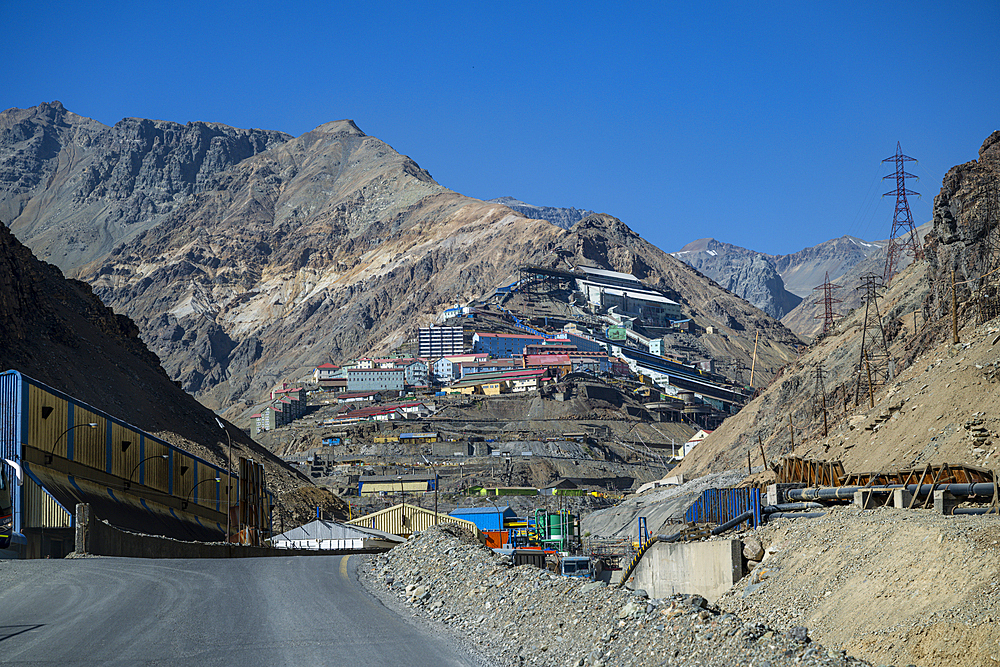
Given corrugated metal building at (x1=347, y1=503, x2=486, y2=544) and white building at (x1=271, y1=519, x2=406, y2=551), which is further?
corrugated metal building at (x1=347, y1=503, x2=486, y2=544)

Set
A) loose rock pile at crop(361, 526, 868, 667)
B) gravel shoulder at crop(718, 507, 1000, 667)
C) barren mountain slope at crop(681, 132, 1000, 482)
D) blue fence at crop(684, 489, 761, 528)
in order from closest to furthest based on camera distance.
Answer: loose rock pile at crop(361, 526, 868, 667), gravel shoulder at crop(718, 507, 1000, 667), barren mountain slope at crop(681, 132, 1000, 482), blue fence at crop(684, 489, 761, 528)

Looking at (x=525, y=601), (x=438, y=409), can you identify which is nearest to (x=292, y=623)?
(x=525, y=601)

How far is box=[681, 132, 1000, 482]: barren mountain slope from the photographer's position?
41969mm

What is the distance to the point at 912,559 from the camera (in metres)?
28.0

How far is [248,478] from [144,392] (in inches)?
1458

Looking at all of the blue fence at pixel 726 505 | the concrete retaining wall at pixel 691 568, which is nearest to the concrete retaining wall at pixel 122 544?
the concrete retaining wall at pixel 691 568

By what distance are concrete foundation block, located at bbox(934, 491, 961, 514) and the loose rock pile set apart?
1806cm

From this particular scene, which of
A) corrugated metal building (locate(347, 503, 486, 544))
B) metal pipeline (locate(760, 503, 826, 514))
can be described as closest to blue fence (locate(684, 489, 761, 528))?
metal pipeline (locate(760, 503, 826, 514))

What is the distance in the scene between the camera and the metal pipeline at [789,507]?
39219mm

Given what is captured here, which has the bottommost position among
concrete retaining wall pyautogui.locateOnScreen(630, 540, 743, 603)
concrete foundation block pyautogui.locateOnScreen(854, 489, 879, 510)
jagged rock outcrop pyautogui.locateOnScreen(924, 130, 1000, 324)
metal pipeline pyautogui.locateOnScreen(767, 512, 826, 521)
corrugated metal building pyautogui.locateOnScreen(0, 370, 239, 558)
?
concrete retaining wall pyautogui.locateOnScreen(630, 540, 743, 603)

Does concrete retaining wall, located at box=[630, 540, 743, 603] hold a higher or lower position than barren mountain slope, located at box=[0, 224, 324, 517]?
lower

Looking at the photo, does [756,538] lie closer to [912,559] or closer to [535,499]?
[912,559]

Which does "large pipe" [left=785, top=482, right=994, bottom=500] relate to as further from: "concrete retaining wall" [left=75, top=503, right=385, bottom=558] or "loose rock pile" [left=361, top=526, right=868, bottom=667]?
"concrete retaining wall" [left=75, top=503, right=385, bottom=558]

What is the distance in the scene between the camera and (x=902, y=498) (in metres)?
35.3
